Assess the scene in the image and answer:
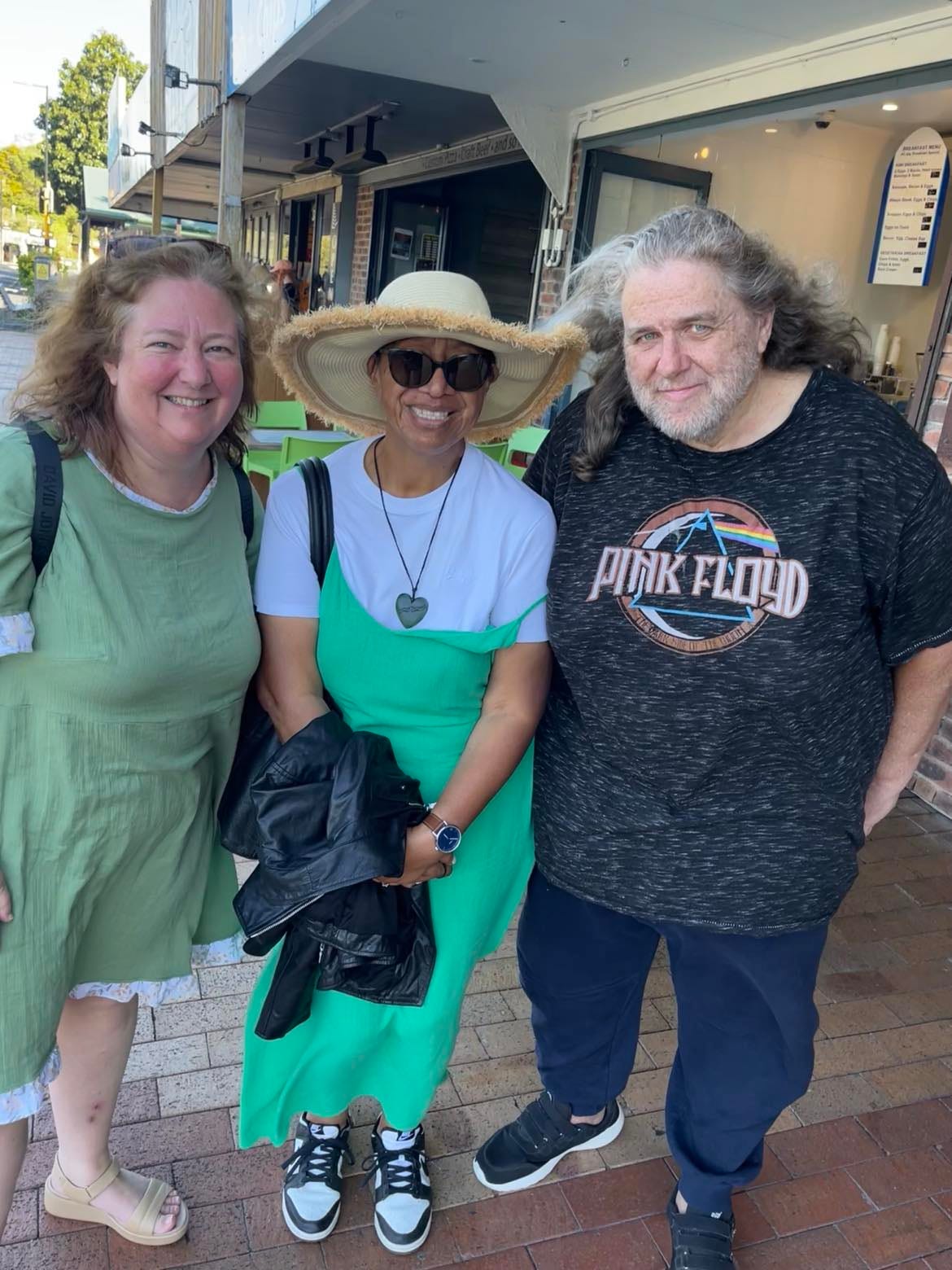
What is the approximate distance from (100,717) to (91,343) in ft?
1.98

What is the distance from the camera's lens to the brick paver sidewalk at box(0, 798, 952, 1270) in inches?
77.4

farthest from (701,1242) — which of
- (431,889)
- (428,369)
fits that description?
(428,369)

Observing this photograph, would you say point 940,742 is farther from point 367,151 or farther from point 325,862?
point 367,151

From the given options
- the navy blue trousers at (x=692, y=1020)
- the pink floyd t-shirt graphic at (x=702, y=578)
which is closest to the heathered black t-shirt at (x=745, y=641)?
the pink floyd t-shirt graphic at (x=702, y=578)

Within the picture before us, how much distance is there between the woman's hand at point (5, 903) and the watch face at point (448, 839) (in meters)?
0.71

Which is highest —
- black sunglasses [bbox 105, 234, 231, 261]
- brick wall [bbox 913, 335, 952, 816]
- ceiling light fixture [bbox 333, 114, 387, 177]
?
ceiling light fixture [bbox 333, 114, 387, 177]

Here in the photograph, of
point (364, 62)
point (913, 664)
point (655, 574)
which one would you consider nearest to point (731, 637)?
point (655, 574)

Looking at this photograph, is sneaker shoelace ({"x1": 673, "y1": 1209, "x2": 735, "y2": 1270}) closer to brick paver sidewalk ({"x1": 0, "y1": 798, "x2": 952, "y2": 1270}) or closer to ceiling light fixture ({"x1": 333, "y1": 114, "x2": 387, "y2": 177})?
brick paver sidewalk ({"x1": 0, "y1": 798, "x2": 952, "y2": 1270})

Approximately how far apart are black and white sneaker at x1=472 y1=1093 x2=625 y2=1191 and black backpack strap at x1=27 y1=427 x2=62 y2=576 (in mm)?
1625

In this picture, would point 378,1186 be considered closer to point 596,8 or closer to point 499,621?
point 499,621

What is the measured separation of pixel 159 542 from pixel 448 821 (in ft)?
2.32

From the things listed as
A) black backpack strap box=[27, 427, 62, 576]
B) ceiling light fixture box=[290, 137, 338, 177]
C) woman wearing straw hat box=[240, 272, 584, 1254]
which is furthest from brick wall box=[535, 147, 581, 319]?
black backpack strap box=[27, 427, 62, 576]

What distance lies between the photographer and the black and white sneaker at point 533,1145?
2.15 metres

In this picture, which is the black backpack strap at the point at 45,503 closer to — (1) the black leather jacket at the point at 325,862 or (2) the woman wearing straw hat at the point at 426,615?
(2) the woman wearing straw hat at the point at 426,615
